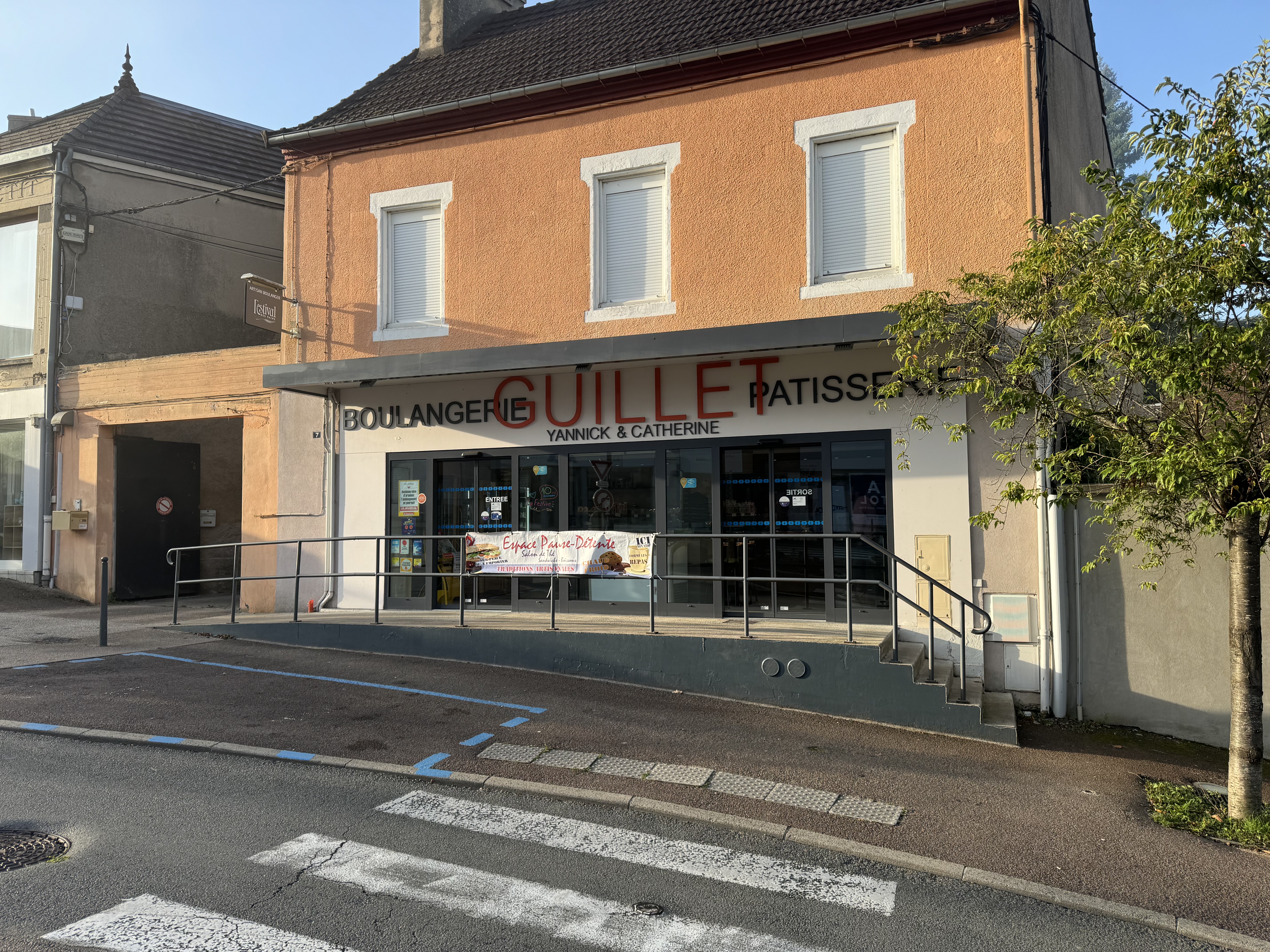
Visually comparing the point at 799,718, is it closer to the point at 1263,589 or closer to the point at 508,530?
the point at 1263,589

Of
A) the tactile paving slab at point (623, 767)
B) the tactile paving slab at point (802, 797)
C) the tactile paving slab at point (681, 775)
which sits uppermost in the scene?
the tactile paving slab at point (623, 767)

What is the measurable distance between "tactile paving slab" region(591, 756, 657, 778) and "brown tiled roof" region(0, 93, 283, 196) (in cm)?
1418

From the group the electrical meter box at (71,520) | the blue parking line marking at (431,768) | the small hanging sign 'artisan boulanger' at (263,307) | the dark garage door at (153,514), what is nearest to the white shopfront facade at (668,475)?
the small hanging sign 'artisan boulanger' at (263,307)

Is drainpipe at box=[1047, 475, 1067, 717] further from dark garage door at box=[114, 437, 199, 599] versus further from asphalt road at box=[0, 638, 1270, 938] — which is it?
dark garage door at box=[114, 437, 199, 599]

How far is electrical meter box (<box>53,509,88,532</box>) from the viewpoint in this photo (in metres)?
16.2

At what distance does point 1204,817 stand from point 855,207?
7.04 m

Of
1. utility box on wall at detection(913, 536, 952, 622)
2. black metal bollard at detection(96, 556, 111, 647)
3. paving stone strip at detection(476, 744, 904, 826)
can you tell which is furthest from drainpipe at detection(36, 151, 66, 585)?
utility box on wall at detection(913, 536, 952, 622)

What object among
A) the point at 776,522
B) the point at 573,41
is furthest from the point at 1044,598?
the point at 573,41

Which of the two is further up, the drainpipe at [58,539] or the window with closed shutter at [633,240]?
the window with closed shutter at [633,240]

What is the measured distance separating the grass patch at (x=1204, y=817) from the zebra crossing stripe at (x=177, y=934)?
534 cm

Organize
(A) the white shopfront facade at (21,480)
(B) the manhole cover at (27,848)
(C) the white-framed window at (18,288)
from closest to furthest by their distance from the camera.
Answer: (B) the manhole cover at (27,848) < (A) the white shopfront facade at (21,480) < (C) the white-framed window at (18,288)

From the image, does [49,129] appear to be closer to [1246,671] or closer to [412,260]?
[412,260]

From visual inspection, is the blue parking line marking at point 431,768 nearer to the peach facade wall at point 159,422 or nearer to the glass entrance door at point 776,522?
the glass entrance door at point 776,522

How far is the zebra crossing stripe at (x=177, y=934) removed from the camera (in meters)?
4.11
